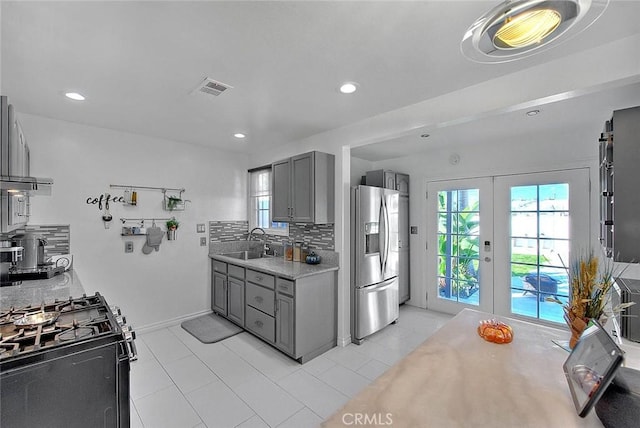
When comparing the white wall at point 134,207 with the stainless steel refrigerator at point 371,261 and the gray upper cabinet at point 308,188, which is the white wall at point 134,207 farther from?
the stainless steel refrigerator at point 371,261

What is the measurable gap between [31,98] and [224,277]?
2.62 m

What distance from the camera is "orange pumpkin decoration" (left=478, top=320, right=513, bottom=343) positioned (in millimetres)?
1398

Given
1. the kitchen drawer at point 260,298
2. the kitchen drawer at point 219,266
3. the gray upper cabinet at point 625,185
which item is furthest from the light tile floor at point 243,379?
the gray upper cabinet at point 625,185

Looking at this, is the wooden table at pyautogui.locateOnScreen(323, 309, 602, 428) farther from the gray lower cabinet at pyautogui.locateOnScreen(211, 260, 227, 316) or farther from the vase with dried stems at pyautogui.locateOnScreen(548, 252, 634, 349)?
the gray lower cabinet at pyautogui.locateOnScreen(211, 260, 227, 316)

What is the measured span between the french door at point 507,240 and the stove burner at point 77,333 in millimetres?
4054

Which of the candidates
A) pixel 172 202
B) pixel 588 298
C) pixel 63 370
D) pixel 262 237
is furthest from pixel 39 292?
pixel 588 298

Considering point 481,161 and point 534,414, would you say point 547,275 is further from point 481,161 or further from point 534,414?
point 534,414

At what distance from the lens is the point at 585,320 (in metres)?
1.25

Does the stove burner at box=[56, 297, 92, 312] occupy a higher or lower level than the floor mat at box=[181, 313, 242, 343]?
higher

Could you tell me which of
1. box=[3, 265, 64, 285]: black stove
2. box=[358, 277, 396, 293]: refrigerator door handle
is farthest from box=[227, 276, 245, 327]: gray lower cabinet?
box=[3, 265, 64, 285]: black stove

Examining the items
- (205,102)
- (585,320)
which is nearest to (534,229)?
(585,320)

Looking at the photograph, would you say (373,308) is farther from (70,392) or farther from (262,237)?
(70,392)

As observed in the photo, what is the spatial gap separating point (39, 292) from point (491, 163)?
4779 millimetres

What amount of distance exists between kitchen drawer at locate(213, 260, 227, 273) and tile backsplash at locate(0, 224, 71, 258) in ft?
5.28
